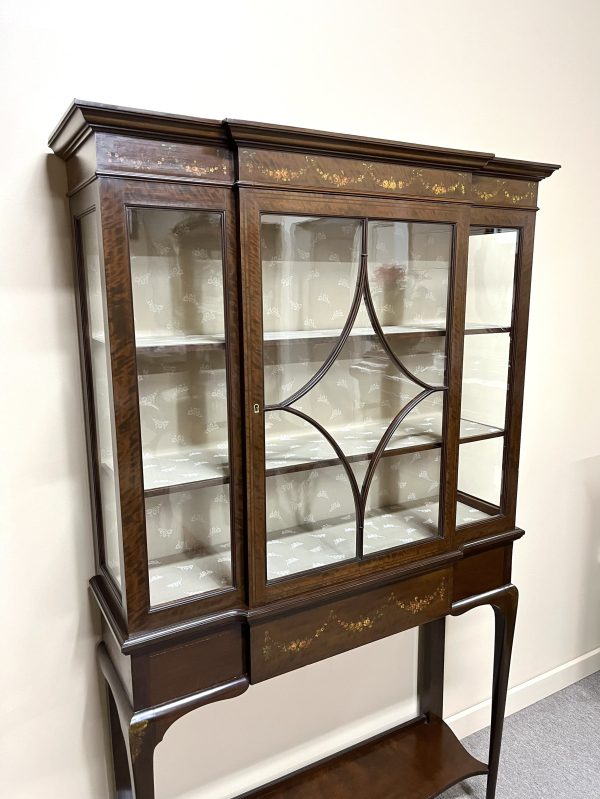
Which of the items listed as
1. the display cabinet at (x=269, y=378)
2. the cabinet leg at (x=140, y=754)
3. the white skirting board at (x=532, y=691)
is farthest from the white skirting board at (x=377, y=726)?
the cabinet leg at (x=140, y=754)

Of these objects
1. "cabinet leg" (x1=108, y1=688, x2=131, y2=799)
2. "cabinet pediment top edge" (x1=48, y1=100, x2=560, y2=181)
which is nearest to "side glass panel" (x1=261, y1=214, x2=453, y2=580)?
"cabinet pediment top edge" (x1=48, y1=100, x2=560, y2=181)

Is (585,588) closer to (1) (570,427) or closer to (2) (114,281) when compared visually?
(1) (570,427)

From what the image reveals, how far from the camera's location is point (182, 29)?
123 centimetres

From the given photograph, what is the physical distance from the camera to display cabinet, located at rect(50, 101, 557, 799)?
40.3 inches

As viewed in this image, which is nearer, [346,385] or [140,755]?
[140,755]

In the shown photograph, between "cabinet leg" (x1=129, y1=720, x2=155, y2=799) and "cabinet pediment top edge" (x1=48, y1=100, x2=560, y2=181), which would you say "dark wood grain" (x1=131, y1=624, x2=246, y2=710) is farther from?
"cabinet pediment top edge" (x1=48, y1=100, x2=560, y2=181)

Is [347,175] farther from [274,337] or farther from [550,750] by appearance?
[550,750]

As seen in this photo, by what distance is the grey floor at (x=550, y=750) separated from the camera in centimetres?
176

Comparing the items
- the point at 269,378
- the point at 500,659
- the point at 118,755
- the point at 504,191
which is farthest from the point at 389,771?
the point at 504,191

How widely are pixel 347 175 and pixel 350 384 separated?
405 millimetres

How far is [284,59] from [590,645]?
220 centimetres

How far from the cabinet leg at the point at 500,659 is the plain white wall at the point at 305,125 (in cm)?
28

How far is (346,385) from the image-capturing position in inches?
50.2

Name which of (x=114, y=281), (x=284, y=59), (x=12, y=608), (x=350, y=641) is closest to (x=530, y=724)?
(x=350, y=641)
